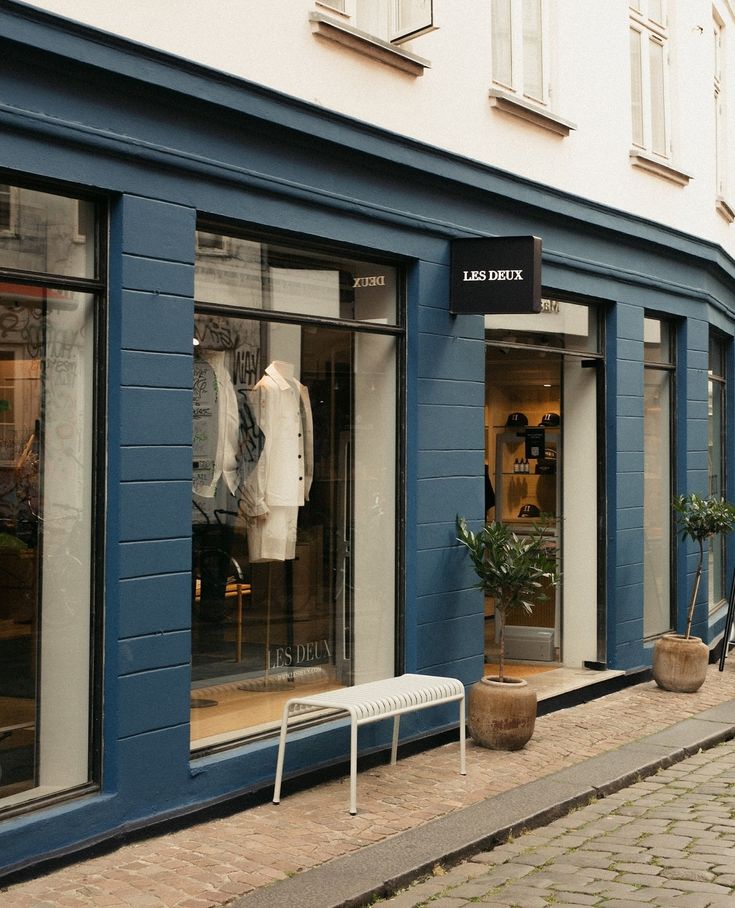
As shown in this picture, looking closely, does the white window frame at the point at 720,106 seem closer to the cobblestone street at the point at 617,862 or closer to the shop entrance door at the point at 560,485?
the shop entrance door at the point at 560,485

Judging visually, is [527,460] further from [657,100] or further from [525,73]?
[657,100]

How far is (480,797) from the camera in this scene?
7281mm

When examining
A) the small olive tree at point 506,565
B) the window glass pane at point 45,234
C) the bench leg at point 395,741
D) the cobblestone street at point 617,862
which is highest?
the window glass pane at point 45,234

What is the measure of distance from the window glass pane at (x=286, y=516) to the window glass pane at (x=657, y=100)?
514 centimetres

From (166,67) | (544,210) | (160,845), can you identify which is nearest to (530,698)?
(160,845)

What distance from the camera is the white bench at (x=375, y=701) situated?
269 inches

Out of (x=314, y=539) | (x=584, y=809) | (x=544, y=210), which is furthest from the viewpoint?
(x=544, y=210)

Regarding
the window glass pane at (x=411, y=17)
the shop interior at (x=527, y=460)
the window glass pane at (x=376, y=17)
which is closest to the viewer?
the window glass pane at (x=411, y=17)

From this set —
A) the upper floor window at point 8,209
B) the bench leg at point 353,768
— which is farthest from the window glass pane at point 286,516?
the upper floor window at point 8,209

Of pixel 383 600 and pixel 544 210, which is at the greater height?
pixel 544 210

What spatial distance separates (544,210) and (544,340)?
113cm

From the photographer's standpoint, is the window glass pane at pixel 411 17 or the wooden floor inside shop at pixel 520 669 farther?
the wooden floor inside shop at pixel 520 669

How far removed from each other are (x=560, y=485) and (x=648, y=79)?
13.1 feet

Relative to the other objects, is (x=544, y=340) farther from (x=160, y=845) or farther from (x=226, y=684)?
(x=160, y=845)
